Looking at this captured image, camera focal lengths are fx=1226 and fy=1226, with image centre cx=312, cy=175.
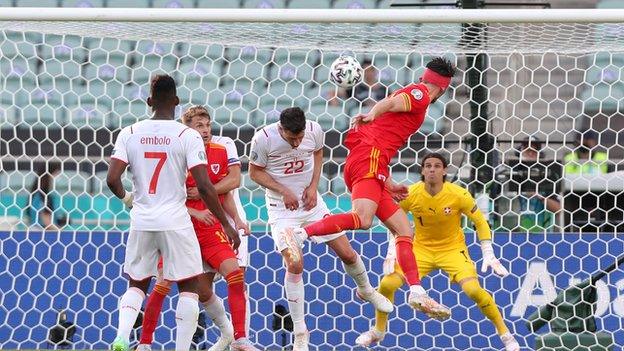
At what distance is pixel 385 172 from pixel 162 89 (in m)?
1.84

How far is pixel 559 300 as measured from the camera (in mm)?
8312

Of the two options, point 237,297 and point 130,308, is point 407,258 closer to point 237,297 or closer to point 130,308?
point 237,297

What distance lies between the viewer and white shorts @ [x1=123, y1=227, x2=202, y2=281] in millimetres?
6762

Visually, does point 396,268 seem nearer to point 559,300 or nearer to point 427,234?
point 427,234

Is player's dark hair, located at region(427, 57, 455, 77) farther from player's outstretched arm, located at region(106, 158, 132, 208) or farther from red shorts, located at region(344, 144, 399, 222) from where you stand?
player's outstretched arm, located at region(106, 158, 132, 208)

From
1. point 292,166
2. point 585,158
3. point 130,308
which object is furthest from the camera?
point 585,158

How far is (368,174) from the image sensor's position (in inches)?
309

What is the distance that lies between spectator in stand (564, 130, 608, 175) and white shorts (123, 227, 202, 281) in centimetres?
415

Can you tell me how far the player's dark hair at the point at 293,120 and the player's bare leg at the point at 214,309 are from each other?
1097mm

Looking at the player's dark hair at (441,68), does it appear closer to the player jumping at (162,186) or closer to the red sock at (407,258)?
the red sock at (407,258)

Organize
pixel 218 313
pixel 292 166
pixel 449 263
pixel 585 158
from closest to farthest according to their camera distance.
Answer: pixel 218 313 → pixel 292 166 → pixel 449 263 → pixel 585 158

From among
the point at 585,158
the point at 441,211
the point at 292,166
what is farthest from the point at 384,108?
the point at 585,158

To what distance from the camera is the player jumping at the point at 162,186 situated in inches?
265

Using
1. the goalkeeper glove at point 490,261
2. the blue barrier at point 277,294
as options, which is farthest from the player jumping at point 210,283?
the goalkeeper glove at point 490,261
